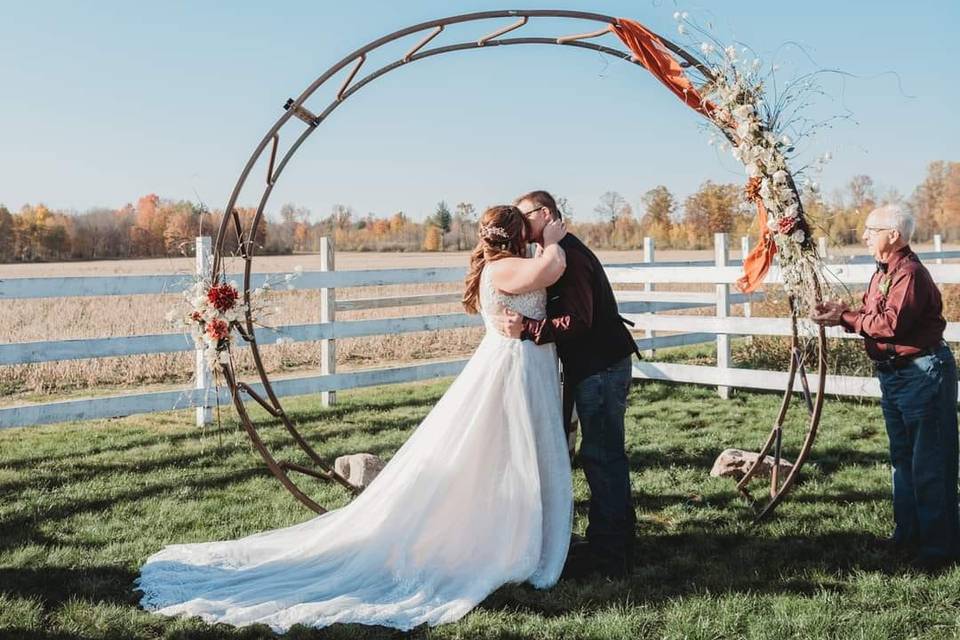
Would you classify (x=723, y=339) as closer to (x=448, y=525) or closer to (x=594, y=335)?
(x=594, y=335)

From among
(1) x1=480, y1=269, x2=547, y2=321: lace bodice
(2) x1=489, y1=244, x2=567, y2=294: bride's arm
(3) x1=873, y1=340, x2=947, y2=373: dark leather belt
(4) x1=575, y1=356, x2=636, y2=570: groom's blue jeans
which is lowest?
(4) x1=575, y1=356, x2=636, y2=570: groom's blue jeans

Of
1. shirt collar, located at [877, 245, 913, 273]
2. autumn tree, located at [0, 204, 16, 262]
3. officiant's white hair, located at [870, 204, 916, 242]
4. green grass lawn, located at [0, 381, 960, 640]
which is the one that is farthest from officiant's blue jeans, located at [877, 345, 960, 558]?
autumn tree, located at [0, 204, 16, 262]

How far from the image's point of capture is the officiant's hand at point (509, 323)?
14.8ft

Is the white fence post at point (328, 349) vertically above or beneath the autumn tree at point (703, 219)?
beneath

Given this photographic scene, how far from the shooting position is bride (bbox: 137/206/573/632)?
4141mm

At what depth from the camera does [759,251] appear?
17.2 ft

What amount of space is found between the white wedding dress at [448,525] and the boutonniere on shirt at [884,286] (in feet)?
5.44

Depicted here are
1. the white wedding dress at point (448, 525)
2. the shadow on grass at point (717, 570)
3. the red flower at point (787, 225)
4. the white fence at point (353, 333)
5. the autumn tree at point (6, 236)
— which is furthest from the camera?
the autumn tree at point (6, 236)

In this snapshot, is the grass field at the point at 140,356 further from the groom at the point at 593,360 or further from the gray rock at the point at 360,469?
the groom at the point at 593,360

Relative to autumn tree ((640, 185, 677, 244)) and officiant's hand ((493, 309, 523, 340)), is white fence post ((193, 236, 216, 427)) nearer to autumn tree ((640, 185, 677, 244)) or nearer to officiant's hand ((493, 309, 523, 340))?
officiant's hand ((493, 309, 523, 340))

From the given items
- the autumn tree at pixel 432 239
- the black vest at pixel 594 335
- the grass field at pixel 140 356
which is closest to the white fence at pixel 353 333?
the grass field at pixel 140 356

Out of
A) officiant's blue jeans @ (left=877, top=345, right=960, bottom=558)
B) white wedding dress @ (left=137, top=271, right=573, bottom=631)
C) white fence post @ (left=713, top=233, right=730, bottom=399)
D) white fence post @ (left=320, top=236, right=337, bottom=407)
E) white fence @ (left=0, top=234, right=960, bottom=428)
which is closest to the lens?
white wedding dress @ (left=137, top=271, right=573, bottom=631)

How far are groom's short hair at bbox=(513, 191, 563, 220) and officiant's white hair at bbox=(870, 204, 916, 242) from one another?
1.54 meters

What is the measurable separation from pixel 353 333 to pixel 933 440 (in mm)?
6216
